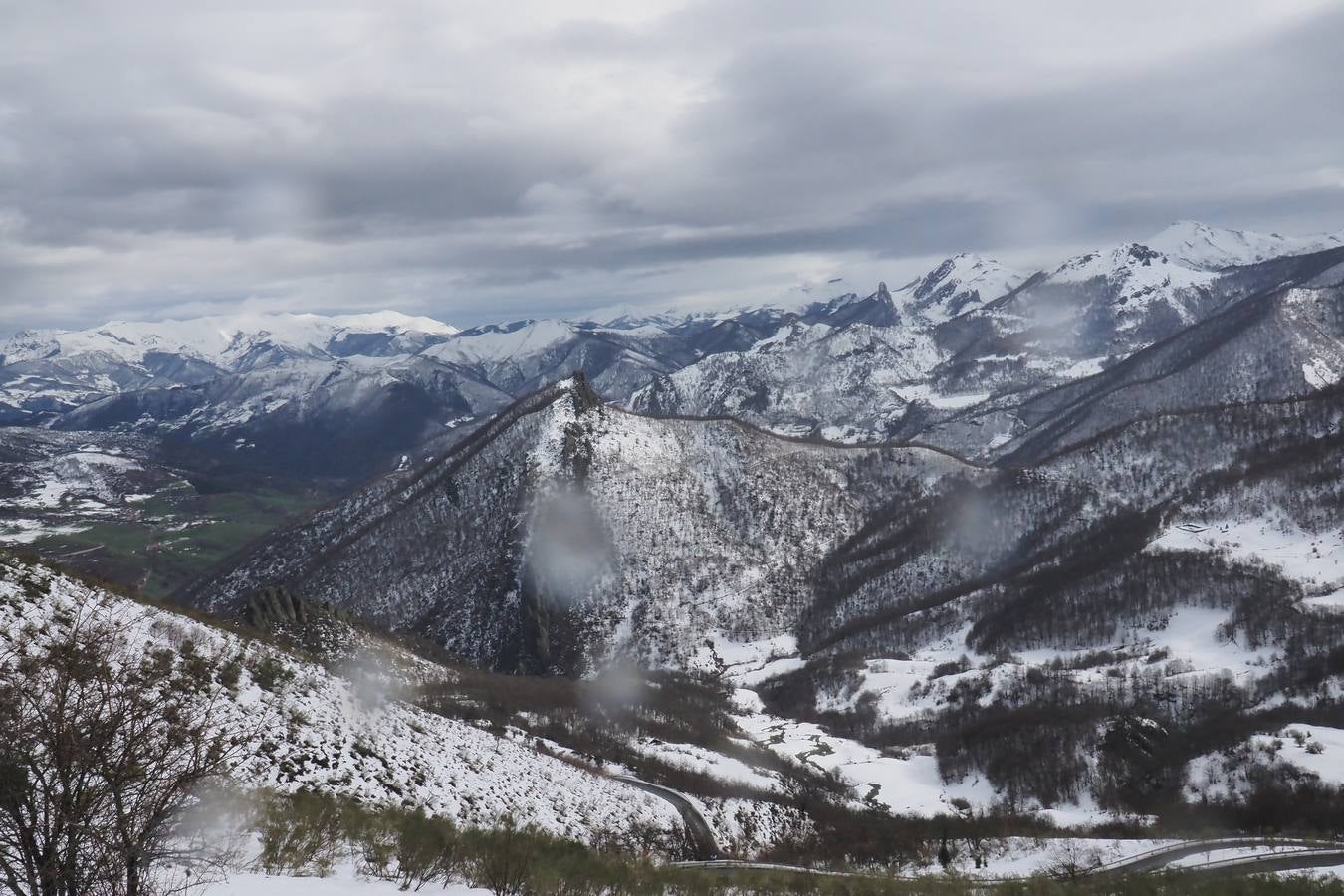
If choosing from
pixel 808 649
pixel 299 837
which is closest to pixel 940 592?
pixel 808 649

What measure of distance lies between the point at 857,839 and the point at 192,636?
168ft

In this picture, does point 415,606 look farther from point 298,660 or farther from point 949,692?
point 298,660

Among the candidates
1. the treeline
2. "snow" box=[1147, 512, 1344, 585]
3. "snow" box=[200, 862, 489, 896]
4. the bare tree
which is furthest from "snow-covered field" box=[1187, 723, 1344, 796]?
the bare tree

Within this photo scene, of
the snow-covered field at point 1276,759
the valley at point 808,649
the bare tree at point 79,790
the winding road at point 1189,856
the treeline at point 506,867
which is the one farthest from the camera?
the snow-covered field at point 1276,759

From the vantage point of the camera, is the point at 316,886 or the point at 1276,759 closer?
the point at 316,886

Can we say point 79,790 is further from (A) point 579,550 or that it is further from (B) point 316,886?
(A) point 579,550

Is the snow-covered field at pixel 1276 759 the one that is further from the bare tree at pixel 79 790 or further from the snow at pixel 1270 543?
the bare tree at pixel 79 790

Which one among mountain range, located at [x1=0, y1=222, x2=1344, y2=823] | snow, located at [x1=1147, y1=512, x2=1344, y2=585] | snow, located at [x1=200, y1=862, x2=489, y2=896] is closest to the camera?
snow, located at [x1=200, y1=862, x2=489, y2=896]

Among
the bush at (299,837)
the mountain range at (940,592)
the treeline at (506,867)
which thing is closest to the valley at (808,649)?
the mountain range at (940,592)

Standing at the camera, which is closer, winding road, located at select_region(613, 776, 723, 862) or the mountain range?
winding road, located at select_region(613, 776, 723, 862)

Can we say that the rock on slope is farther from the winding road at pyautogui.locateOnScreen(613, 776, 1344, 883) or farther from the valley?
the winding road at pyautogui.locateOnScreen(613, 776, 1344, 883)

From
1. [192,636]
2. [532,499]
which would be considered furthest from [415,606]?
[192,636]

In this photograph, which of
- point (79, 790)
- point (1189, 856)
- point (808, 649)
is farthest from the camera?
point (808, 649)

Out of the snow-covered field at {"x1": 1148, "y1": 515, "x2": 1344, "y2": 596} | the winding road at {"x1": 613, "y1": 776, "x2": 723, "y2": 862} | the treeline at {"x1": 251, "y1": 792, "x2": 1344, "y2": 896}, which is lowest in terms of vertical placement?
the winding road at {"x1": 613, "y1": 776, "x2": 723, "y2": 862}
